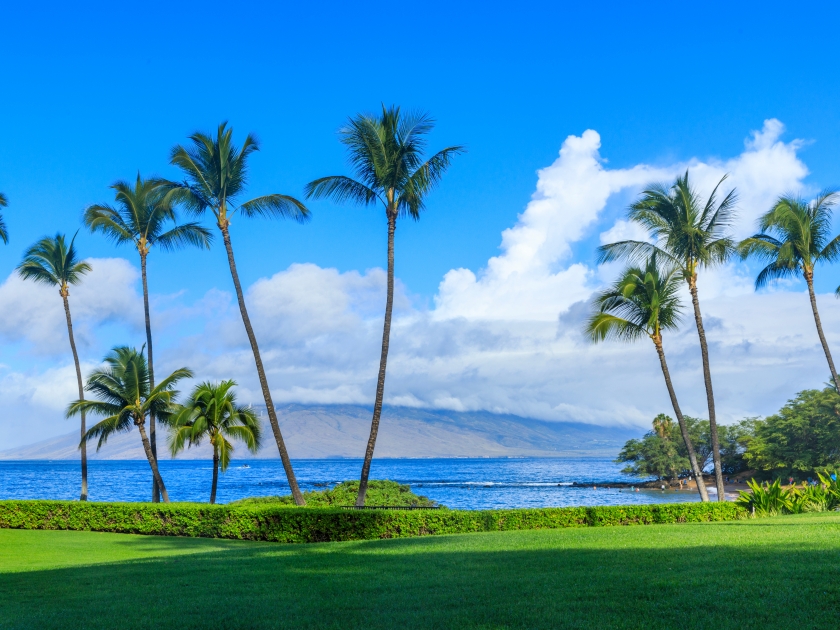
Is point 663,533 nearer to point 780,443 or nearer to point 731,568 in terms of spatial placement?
point 731,568

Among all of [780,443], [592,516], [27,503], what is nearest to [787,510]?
[592,516]

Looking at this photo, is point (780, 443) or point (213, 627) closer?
point (213, 627)

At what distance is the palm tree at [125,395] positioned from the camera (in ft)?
92.5

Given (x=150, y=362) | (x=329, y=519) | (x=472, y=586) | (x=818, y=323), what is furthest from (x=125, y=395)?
(x=818, y=323)

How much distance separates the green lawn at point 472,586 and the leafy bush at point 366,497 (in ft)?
103

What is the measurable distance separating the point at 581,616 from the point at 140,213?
27.0 m

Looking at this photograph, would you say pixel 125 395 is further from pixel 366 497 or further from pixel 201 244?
pixel 366 497

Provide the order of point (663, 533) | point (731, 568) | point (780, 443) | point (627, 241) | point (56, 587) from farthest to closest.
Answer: point (780, 443), point (627, 241), point (663, 533), point (56, 587), point (731, 568)

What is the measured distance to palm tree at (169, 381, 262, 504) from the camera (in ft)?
95.0

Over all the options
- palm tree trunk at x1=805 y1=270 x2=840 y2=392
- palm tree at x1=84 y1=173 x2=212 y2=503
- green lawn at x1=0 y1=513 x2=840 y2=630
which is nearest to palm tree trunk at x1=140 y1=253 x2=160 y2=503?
palm tree at x1=84 y1=173 x2=212 y2=503

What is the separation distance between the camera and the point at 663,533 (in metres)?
14.4

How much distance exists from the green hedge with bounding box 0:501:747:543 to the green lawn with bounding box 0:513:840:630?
14.5 feet

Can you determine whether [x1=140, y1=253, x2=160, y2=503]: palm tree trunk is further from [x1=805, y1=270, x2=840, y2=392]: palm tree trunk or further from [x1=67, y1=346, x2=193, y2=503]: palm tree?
[x1=805, y1=270, x2=840, y2=392]: palm tree trunk

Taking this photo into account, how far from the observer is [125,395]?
2842 cm
